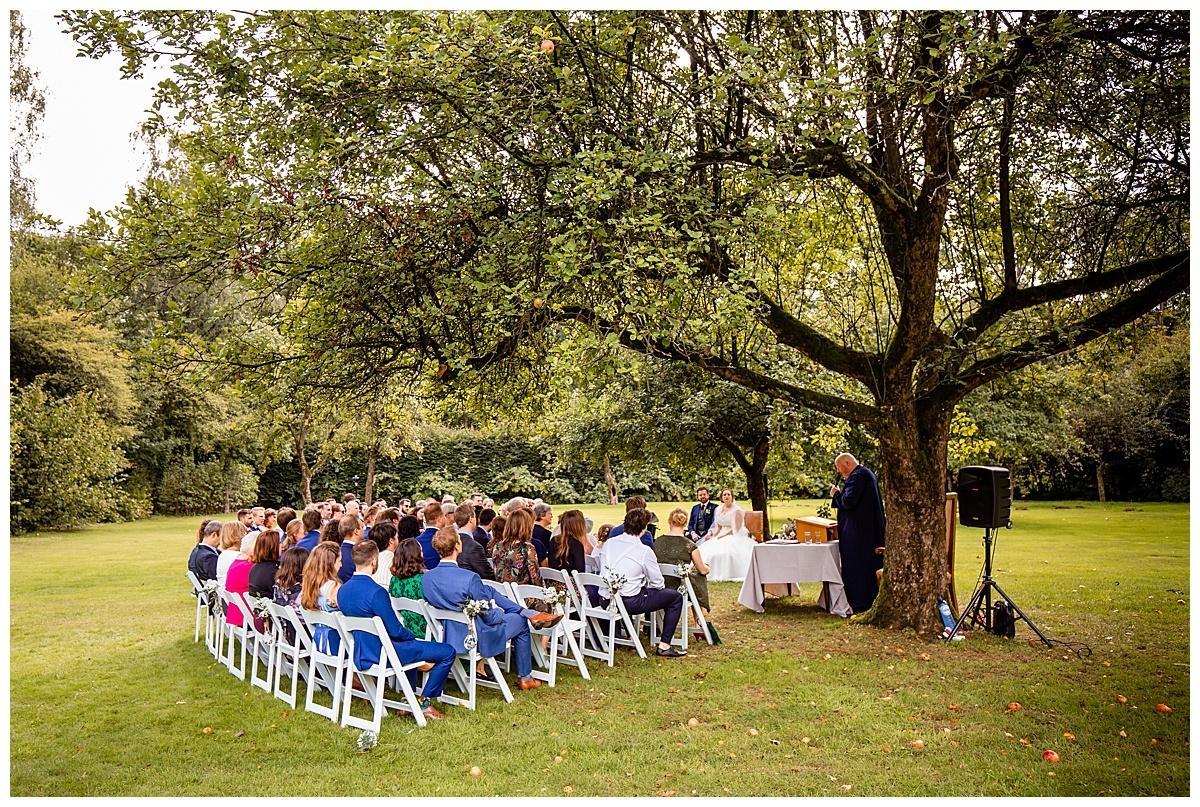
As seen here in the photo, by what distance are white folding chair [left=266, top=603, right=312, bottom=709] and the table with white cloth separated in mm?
5549

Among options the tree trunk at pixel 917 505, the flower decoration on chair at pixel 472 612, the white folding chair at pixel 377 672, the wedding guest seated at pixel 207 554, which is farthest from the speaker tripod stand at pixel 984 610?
the wedding guest seated at pixel 207 554

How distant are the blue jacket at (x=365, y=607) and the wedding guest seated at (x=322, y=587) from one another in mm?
324

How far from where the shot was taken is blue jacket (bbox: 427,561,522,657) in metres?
6.63

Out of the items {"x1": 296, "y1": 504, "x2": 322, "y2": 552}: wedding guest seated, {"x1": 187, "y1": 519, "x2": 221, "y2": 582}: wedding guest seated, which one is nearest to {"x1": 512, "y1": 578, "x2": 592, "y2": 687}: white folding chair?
{"x1": 296, "y1": 504, "x2": 322, "y2": 552}: wedding guest seated

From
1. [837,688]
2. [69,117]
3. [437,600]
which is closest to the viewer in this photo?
[437,600]

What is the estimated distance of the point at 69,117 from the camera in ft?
77.5

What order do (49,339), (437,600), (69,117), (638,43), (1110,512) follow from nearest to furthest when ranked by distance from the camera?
(437,600), (638,43), (69,117), (49,339), (1110,512)

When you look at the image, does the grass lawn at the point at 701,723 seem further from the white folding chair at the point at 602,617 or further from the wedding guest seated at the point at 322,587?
the wedding guest seated at the point at 322,587

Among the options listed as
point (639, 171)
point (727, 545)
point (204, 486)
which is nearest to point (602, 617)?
point (639, 171)

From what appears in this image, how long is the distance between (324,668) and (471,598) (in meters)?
1.55

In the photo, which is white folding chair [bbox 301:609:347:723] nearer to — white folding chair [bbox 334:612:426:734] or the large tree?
white folding chair [bbox 334:612:426:734]

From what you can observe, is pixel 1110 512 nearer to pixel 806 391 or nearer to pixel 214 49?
pixel 806 391

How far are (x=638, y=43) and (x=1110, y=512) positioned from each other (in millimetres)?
27249

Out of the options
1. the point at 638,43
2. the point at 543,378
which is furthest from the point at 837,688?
the point at 638,43
